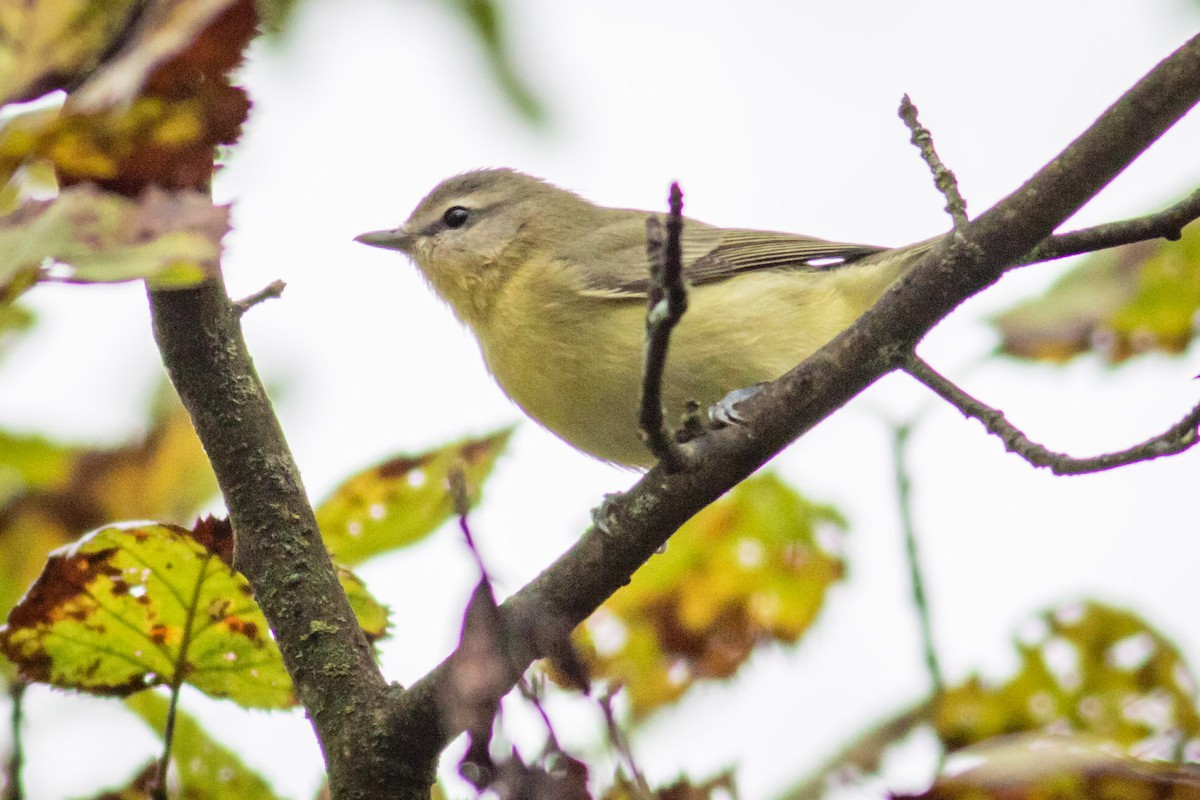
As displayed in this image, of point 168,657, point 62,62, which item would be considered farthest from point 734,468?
point 62,62

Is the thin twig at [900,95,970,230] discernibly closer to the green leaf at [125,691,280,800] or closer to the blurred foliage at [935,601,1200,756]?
the blurred foliage at [935,601,1200,756]

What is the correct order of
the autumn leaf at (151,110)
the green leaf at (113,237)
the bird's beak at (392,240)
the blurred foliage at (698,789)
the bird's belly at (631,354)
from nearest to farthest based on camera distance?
the green leaf at (113,237)
the autumn leaf at (151,110)
the blurred foliage at (698,789)
the bird's belly at (631,354)
the bird's beak at (392,240)

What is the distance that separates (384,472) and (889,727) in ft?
4.43

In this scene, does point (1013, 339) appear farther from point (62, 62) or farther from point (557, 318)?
point (62, 62)

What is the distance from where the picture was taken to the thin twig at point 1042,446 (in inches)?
92.5

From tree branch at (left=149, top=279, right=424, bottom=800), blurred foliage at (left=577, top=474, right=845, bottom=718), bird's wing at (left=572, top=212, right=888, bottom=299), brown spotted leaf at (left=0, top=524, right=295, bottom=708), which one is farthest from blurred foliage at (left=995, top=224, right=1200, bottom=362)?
brown spotted leaf at (left=0, top=524, right=295, bottom=708)

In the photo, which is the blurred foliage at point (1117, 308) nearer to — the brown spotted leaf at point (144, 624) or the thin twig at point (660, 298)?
the thin twig at point (660, 298)

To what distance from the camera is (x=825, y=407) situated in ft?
8.49

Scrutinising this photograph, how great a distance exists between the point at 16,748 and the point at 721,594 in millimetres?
2211

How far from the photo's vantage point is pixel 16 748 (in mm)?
2344

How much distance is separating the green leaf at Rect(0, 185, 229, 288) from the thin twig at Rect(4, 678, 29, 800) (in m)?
1.43

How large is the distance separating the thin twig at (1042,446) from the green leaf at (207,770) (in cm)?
158

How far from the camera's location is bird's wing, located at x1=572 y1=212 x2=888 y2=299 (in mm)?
4844

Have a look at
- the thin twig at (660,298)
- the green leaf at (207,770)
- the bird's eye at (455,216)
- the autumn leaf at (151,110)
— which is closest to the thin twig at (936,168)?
the thin twig at (660,298)
